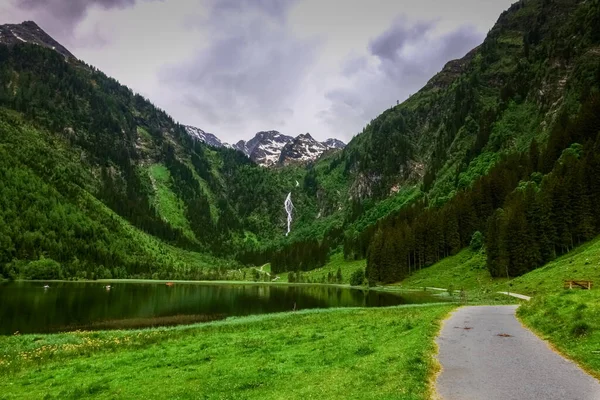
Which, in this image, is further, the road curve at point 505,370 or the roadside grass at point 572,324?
the roadside grass at point 572,324

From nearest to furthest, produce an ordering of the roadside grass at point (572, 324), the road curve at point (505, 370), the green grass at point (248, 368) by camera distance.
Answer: the road curve at point (505, 370), the green grass at point (248, 368), the roadside grass at point (572, 324)

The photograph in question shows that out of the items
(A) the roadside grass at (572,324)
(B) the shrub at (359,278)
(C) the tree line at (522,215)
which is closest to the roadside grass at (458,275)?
(C) the tree line at (522,215)

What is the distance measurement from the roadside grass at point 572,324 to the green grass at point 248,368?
735cm

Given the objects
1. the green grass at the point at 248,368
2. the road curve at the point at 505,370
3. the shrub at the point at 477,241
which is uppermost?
the shrub at the point at 477,241

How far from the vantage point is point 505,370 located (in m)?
19.4

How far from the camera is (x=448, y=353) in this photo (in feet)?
76.6

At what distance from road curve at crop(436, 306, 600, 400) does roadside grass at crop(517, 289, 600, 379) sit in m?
0.79

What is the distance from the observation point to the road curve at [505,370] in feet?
52.0

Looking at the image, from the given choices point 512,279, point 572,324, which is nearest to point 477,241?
point 512,279

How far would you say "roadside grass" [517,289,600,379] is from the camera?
20.7 m

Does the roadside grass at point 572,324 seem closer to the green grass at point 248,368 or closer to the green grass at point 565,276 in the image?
the green grass at point 248,368

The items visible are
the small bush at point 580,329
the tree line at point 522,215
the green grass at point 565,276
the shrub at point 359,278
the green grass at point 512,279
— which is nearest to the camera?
the small bush at point 580,329

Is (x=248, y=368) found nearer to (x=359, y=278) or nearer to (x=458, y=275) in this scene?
(x=458, y=275)

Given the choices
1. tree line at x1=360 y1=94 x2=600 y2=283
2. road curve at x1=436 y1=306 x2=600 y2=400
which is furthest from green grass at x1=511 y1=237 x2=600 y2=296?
road curve at x1=436 y1=306 x2=600 y2=400
